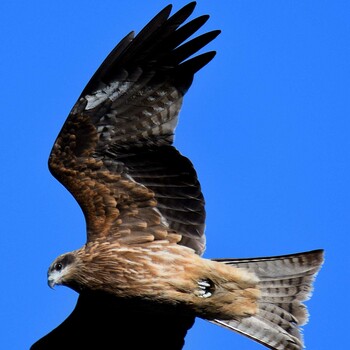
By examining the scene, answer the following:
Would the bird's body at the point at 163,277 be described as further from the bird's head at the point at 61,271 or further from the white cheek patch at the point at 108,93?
the white cheek patch at the point at 108,93

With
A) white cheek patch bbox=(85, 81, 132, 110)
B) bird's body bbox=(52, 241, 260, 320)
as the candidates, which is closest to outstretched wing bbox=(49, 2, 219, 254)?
white cheek patch bbox=(85, 81, 132, 110)

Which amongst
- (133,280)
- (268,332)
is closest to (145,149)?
(133,280)

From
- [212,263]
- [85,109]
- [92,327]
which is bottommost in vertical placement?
[92,327]

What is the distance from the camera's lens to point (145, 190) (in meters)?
14.7

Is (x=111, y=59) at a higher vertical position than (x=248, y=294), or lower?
higher

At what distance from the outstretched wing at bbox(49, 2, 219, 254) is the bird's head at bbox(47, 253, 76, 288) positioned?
0.46 metres

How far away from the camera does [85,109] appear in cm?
1460

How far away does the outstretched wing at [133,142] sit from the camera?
14.5m

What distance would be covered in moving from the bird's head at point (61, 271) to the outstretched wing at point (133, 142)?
0.46 meters

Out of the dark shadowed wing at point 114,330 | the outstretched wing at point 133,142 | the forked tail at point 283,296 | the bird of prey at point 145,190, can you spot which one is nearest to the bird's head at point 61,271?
the bird of prey at point 145,190

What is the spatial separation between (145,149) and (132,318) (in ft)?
6.48

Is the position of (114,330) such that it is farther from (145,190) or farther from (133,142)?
(133,142)

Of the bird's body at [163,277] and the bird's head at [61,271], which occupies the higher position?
the bird's body at [163,277]

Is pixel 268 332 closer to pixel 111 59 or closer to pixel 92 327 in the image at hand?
pixel 92 327
